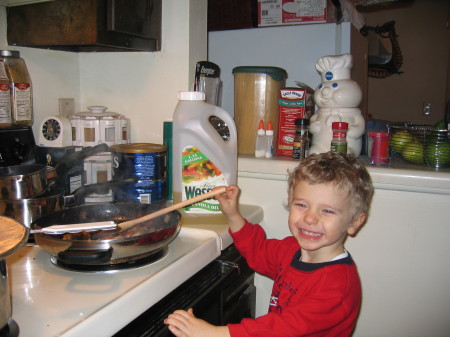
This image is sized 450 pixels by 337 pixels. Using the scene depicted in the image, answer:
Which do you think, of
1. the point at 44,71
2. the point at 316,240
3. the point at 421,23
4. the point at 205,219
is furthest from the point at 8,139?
the point at 421,23

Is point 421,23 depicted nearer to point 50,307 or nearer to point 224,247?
point 224,247

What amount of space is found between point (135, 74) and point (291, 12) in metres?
0.85

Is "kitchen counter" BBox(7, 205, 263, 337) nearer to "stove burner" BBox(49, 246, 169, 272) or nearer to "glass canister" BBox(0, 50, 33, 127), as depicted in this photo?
"stove burner" BBox(49, 246, 169, 272)

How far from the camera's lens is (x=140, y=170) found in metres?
1.20

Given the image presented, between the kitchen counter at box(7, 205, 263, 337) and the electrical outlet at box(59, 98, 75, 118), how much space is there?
0.63m

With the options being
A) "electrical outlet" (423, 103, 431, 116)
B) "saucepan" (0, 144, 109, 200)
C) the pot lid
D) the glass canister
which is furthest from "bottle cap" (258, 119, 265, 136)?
"electrical outlet" (423, 103, 431, 116)

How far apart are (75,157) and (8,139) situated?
19cm

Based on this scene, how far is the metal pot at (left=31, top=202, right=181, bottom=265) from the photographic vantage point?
75 cm

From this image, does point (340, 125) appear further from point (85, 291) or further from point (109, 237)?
point (85, 291)

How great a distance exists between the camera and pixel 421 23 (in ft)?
13.4

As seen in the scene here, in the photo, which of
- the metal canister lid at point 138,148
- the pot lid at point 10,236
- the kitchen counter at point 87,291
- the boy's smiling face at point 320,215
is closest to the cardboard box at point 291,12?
the metal canister lid at point 138,148

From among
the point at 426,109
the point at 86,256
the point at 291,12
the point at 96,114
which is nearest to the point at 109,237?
the point at 86,256

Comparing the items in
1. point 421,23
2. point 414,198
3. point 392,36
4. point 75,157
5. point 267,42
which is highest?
point 421,23

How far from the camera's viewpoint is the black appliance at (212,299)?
771 mm
